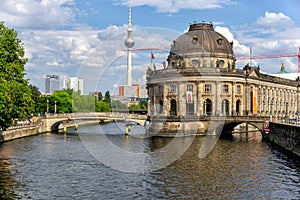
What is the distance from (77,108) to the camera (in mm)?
146500

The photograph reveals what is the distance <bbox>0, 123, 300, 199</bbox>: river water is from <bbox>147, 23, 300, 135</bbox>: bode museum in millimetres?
32323

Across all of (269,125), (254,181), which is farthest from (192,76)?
(254,181)

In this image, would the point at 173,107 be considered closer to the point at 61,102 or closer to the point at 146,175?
the point at 61,102

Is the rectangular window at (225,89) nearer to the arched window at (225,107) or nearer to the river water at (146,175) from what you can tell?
the arched window at (225,107)

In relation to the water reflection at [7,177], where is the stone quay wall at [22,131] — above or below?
above

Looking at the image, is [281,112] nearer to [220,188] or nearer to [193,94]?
[193,94]

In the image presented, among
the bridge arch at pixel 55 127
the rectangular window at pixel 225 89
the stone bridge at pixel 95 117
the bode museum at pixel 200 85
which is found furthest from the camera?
the bridge arch at pixel 55 127

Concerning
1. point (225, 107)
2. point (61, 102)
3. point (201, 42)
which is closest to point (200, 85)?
point (225, 107)

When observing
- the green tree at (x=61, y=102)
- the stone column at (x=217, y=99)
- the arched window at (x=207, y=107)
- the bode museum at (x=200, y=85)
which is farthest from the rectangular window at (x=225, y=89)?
the green tree at (x=61, y=102)

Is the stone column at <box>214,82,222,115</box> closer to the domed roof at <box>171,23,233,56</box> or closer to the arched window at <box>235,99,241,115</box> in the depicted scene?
the arched window at <box>235,99,241,115</box>

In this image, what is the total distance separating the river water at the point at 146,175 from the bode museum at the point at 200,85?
3232 cm

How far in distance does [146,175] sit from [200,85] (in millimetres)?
59614

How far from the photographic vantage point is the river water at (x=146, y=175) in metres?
35.8

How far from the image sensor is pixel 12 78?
72312 mm
